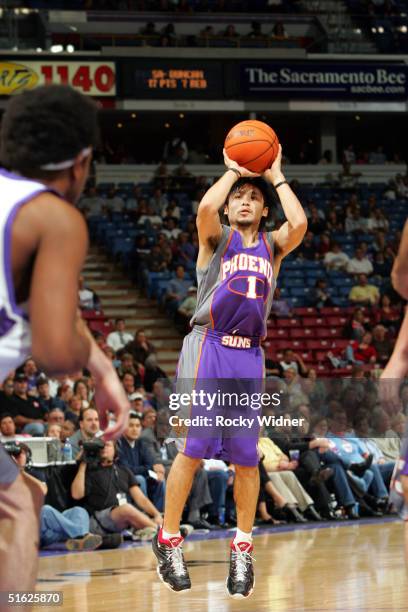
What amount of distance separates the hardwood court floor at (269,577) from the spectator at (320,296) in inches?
345

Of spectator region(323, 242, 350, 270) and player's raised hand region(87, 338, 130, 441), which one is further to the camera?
spectator region(323, 242, 350, 270)

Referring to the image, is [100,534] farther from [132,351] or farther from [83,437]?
[132,351]

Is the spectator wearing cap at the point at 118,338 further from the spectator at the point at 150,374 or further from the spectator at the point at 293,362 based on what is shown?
the spectator at the point at 293,362

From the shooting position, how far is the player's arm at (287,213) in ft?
21.8

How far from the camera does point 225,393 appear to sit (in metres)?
6.66

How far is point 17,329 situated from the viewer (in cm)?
348

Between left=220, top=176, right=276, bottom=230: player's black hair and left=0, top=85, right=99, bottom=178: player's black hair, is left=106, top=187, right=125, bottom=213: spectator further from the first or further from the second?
left=0, top=85, right=99, bottom=178: player's black hair

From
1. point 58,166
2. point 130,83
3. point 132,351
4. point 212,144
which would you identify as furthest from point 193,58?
point 58,166

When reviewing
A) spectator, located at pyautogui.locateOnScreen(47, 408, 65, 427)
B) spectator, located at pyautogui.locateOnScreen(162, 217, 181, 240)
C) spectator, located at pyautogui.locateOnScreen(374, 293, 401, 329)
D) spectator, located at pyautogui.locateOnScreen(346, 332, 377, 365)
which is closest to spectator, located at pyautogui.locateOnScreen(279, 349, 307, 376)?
spectator, located at pyautogui.locateOnScreen(346, 332, 377, 365)

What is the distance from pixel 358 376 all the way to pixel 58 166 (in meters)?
13.0

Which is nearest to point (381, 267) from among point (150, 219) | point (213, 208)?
point (150, 219)

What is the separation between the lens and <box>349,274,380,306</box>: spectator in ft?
66.9

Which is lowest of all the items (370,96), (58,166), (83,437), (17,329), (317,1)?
(83,437)

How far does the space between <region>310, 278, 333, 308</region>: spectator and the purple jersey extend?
1346 centimetres
